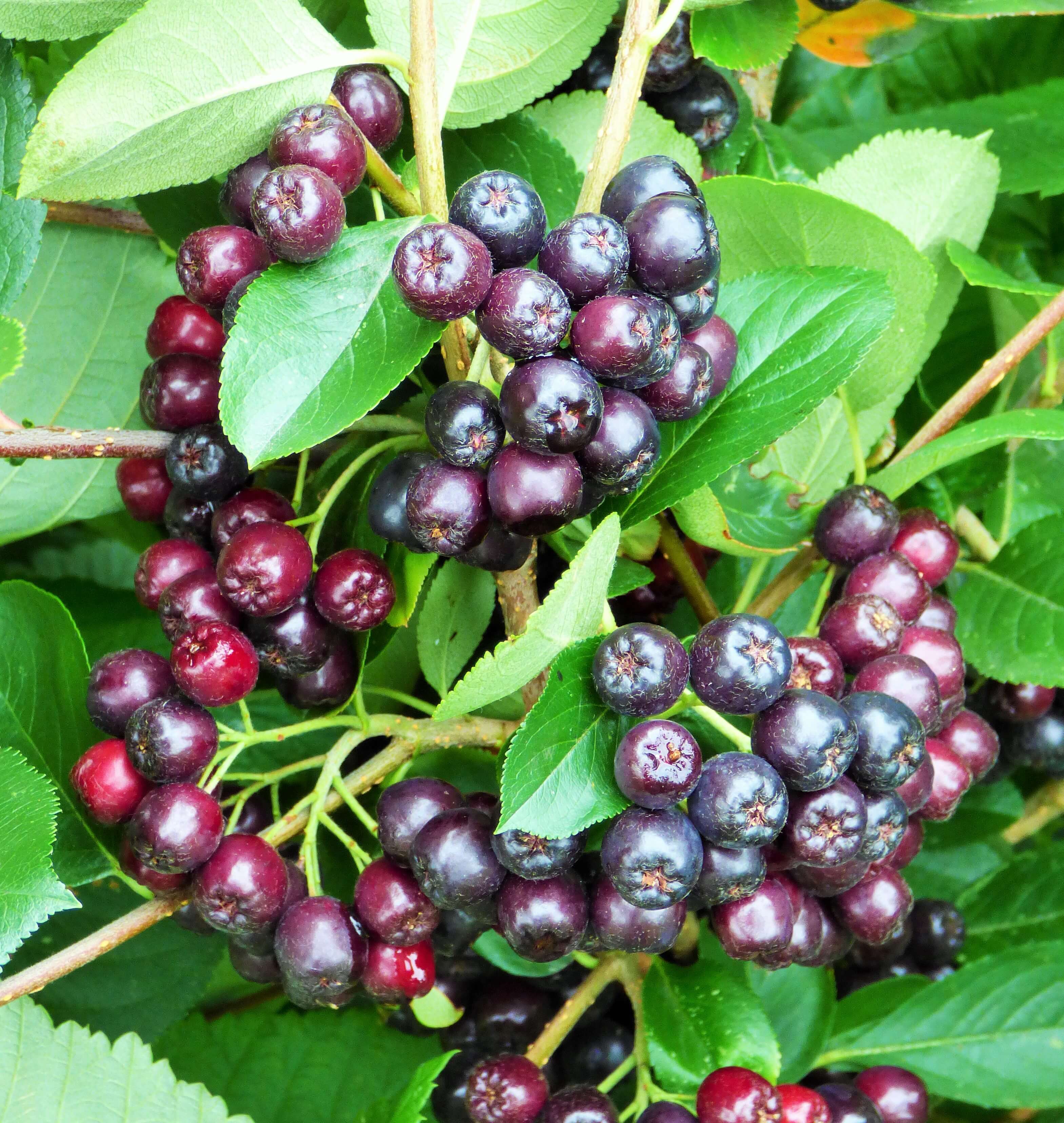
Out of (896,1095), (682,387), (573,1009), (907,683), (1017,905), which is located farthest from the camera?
(1017,905)

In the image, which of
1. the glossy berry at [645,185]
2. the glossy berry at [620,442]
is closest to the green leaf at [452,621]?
the glossy berry at [620,442]

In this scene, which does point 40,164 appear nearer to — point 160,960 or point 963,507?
point 160,960

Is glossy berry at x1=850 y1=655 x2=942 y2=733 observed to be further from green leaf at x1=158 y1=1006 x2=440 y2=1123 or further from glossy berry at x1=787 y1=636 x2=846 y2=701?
green leaf at x1=158 y1=1006 x2=440 y2=1123

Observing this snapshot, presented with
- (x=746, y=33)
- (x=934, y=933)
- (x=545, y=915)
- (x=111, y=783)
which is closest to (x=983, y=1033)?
(x=934, y=933)

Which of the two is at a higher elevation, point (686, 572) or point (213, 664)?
point (213, 664)

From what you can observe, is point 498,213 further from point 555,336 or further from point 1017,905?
point 1017,905

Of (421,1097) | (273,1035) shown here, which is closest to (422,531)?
(421,1097)

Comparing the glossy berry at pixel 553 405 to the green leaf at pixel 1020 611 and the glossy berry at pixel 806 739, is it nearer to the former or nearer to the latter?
the glossy berry at pixel 806 739

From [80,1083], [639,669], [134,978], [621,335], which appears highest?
[621,335]
